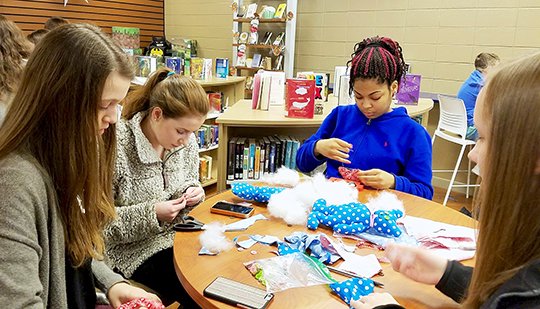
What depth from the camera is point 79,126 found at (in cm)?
104

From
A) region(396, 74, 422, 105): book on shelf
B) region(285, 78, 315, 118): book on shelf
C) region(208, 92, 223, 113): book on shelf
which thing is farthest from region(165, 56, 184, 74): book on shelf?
A: region(396, 74, 422, 105): book on shelf

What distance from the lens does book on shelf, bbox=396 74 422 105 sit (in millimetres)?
3604

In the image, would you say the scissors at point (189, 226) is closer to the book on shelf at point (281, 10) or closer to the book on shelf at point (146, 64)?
the book on shelf at point (146, 64)

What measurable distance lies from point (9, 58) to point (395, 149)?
2250 mm

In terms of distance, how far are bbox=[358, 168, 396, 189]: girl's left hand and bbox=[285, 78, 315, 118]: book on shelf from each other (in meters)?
0.98

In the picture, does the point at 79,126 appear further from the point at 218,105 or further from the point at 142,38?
the point at 142,38

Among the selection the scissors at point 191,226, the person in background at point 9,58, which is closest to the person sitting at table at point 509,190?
the scissors at point 191,226

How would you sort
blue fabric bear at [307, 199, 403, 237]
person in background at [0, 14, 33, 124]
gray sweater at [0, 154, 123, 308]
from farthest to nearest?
person in background at [0, 14, 33, 124] → blue fabric bear at [307, 199, 403, 237] → gray sweater at [0, 154, 123, 308]

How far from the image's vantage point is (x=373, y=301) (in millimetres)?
990

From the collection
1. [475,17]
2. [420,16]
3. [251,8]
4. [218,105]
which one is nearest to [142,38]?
[251,8]

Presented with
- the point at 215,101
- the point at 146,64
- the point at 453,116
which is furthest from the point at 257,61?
the point at 453,116

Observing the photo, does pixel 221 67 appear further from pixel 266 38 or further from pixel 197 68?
pixel 266 38

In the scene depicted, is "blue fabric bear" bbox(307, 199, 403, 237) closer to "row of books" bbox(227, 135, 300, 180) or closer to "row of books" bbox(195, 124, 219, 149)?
"row of books" bbox(227, 135, 300, 180)

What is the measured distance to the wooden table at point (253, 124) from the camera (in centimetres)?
259
